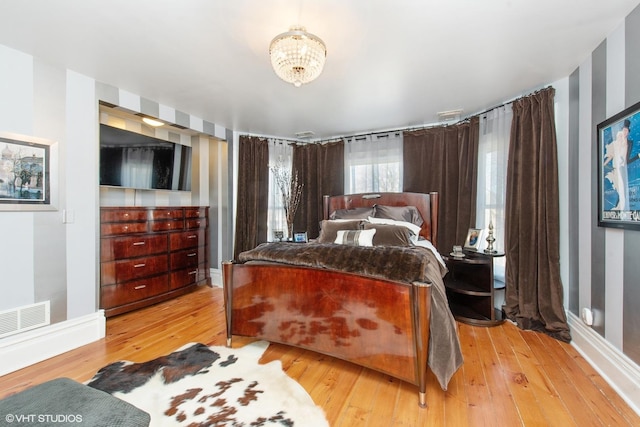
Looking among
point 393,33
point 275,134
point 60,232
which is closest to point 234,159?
point 275,134

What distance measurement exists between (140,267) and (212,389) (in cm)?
199

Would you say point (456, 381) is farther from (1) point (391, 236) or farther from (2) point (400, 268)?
(1) point (391, 236)

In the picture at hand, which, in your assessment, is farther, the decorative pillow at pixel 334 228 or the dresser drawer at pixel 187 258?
the dresser drawer at pixel 187 258

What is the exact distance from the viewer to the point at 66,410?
875 mm

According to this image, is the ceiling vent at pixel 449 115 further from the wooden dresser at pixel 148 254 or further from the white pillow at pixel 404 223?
the wooden dresser at pixel 148 254

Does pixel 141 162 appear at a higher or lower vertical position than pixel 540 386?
higher

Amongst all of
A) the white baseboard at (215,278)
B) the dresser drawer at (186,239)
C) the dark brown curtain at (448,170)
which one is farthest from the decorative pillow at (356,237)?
the white baseboard at (215,278)

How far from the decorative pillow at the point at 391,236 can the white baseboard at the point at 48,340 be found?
9.08 feet


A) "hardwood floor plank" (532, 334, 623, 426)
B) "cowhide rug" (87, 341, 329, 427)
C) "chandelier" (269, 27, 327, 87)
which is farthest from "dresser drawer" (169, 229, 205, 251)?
"hardwood floor plank" (532, 334, 623, 426)

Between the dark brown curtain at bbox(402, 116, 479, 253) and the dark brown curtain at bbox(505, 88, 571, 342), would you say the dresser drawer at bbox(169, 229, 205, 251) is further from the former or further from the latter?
the dark brown curtain at bbox(505, 88, 571, 342)

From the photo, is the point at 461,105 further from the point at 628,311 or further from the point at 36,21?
the point at 36,21

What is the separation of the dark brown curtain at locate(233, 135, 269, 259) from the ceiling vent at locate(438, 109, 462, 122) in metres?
2.50

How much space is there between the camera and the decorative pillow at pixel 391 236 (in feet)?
8.54

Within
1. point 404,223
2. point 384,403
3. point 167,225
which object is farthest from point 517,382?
point 167,225
